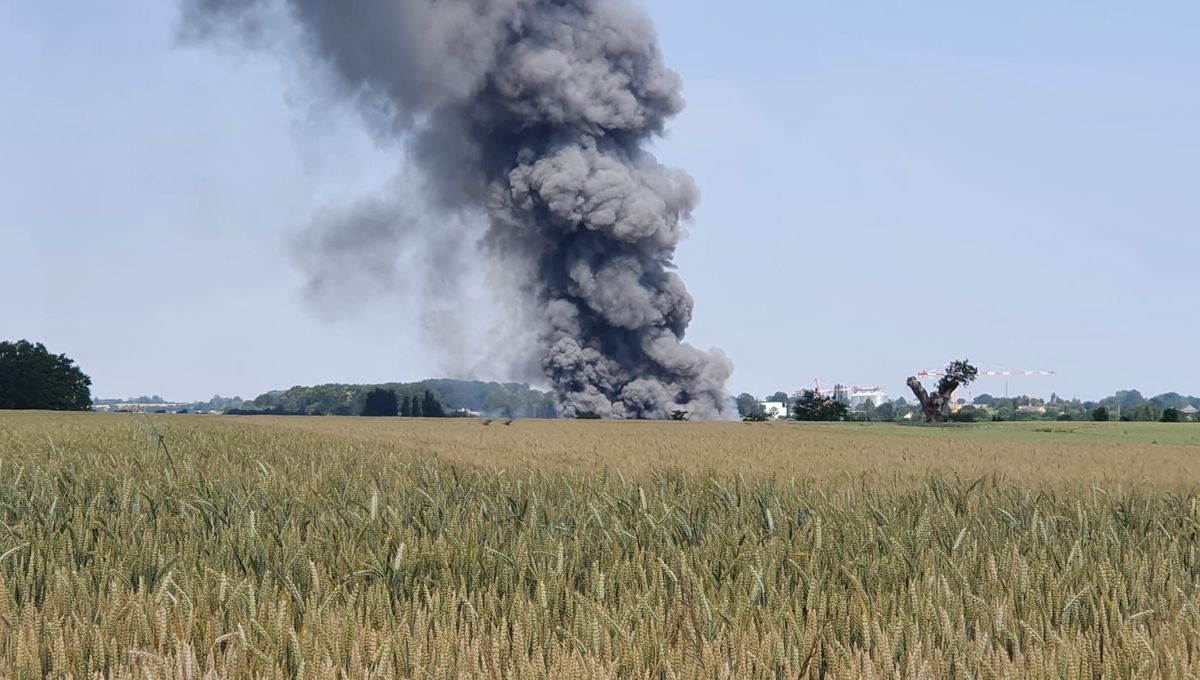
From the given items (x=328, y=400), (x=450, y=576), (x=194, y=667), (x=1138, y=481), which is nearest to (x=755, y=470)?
(x=1138, y=481)

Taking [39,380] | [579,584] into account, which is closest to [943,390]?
[579,584]

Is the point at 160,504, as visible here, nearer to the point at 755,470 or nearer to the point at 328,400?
the point at 755,470

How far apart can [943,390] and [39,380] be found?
181 feet

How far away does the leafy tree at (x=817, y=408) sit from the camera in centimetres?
5097

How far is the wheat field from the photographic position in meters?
3.48

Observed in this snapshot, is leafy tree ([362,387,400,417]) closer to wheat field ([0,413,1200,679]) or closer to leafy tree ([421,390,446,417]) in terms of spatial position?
leafy tree ([421,390,446,417])

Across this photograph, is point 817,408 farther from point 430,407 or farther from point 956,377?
point 430,407

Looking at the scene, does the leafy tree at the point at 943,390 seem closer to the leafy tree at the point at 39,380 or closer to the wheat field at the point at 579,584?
the wheat field at the point at 579,584

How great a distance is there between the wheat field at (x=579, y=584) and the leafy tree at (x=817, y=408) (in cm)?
4322

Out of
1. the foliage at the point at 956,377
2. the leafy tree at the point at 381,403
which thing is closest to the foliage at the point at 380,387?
the leafy tree at the point at 381,403

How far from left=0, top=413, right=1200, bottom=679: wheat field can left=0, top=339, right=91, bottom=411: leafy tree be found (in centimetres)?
6511

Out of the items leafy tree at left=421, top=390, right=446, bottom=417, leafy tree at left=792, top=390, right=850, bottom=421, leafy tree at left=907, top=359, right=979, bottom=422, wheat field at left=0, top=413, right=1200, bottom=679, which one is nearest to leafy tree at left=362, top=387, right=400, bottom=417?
leafy tree at left=421, top=390, right=446, bottom=417

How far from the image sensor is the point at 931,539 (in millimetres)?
5898

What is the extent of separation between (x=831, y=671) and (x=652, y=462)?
9483 mm
